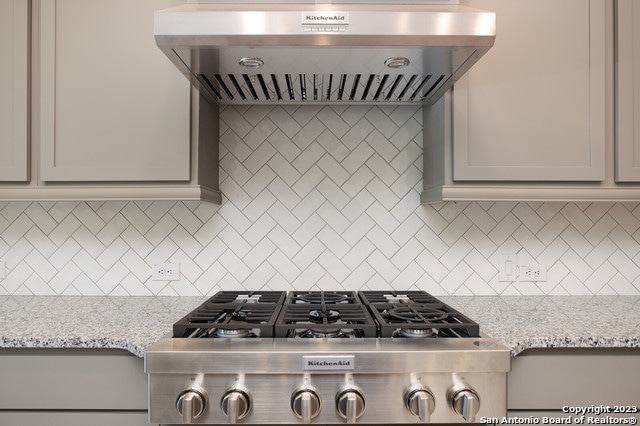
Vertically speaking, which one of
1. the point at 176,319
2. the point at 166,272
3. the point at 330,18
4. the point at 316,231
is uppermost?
the point at 330,18

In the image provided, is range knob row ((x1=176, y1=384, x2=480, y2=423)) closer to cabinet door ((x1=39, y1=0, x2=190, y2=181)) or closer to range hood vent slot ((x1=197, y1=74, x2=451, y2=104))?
cabinet door ((x1=39, y1=0, x2=190, y2=181))

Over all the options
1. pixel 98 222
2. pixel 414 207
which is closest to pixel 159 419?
pixel 98 222

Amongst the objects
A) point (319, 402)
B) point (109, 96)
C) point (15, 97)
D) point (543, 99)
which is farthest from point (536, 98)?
point (15, 97)

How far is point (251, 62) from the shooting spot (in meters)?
1.31

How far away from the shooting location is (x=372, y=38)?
115 cm

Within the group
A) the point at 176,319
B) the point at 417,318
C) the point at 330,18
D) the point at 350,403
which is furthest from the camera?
the point at 176,319

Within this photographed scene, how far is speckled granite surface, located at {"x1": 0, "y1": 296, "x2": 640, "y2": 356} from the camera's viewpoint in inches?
44.6

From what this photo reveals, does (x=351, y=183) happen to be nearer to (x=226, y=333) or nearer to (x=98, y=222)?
(x=226, y=333)

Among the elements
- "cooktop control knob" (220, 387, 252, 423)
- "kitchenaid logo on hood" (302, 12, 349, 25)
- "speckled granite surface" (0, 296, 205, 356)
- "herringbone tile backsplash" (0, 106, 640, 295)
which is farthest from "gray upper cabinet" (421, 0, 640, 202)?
"speckled granite surface" (0, 296, 205, 356)

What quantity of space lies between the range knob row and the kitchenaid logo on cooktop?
0.16ft

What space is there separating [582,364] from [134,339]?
1.24m

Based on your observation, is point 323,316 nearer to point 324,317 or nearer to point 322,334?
point 324,317

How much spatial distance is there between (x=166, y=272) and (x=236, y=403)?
95 cm

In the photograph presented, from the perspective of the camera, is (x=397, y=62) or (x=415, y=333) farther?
(x=397, y=62)
